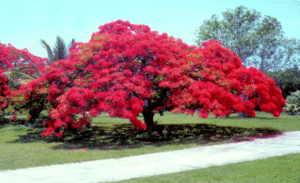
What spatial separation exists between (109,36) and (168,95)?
3502 mm

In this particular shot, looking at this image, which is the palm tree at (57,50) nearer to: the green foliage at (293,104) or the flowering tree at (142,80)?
the flowering tree at (142,80)

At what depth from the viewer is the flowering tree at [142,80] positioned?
416 inches

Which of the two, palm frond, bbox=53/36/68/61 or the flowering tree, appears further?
palm frond, bbox=53/36/68/61

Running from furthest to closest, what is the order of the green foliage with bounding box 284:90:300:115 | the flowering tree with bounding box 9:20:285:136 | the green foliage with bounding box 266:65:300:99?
the green foliage with bounding box 266:65:300:99 < the green foliage with bounding box 284:90:300:115 < the flowering tree with bounding box 9:20:285:136

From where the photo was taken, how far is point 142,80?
11.0 metres

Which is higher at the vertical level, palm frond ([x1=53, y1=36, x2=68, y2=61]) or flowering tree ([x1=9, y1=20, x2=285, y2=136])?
palm frond ([x1=53, y1=36, x2=68, y2=61])

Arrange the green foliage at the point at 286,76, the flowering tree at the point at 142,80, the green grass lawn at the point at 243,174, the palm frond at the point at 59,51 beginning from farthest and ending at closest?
the green foliage at the point at 286,76 → the palm frond at the point at 59,51 → the flowering tree at the point at 142,80 → the green grass lawn at the point at 243,174

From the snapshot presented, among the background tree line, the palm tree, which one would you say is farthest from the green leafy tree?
the palm tree

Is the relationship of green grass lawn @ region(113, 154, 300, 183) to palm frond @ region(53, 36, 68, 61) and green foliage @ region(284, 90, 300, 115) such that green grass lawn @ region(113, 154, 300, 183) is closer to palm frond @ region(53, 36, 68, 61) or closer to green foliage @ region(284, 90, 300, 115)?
palm frond @ region(53, 36, 68, 61)

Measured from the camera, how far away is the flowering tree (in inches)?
416

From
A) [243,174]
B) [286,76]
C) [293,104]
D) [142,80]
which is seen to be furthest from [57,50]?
[286,76]

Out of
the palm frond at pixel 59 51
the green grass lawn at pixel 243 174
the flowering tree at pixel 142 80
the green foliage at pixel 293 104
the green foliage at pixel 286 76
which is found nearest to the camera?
the green grass lawn at pixel 243 174

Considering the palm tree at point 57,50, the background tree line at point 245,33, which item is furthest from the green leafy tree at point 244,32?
the palm tree at point 57,50

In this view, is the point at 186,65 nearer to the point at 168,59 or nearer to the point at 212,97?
the point at 168,59
